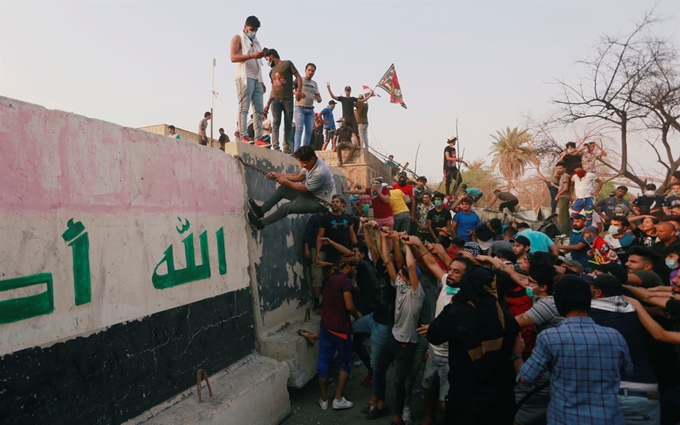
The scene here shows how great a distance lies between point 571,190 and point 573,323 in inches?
281

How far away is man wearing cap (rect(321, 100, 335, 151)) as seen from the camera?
12259 millimetres

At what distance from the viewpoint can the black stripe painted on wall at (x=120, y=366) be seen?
2963 mm

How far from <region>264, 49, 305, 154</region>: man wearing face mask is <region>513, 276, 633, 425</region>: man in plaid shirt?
5.41 m

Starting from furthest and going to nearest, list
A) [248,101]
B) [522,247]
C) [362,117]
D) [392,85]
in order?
[392,85]
[362,117]
[248,101]
[522,247]

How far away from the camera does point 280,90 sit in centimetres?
731

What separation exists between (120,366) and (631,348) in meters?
3.66

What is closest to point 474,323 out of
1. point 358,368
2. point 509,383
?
point 509,383

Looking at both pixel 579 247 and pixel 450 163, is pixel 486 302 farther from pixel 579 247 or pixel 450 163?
pixel 450 163

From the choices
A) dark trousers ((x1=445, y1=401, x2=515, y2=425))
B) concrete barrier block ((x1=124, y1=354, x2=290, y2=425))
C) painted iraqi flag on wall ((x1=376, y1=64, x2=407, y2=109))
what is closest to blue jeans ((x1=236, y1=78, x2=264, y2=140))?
concrete barrier block ((x1=124, y1=354, x2=290, y2=425))

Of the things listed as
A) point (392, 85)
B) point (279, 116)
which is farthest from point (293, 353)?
point (392, 85)

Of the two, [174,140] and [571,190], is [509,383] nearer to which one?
[174,140]

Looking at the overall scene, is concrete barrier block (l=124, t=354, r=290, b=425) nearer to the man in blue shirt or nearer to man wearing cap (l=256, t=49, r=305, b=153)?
man wearing cap (l=256, t=49, r=305, b=153)

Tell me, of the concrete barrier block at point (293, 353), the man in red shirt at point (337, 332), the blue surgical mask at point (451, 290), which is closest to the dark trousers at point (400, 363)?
the man in red shirt at point (337, 332)

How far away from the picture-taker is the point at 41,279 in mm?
3096
